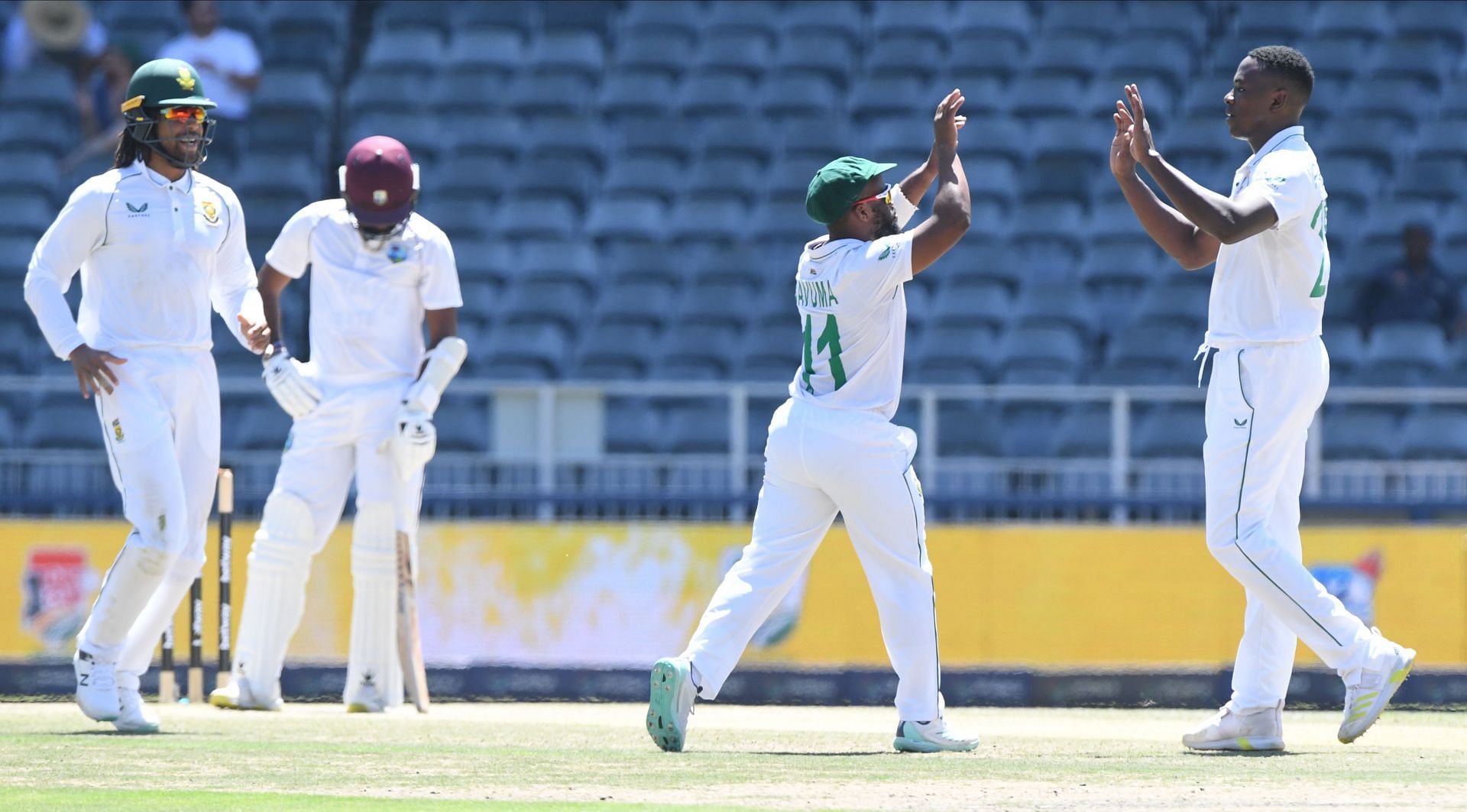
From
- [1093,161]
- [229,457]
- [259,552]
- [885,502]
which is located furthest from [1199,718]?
[1093,161]

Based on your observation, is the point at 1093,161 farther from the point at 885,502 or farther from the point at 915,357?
the point at 885,502

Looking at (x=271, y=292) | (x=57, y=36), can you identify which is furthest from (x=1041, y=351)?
(x=57, y=36)

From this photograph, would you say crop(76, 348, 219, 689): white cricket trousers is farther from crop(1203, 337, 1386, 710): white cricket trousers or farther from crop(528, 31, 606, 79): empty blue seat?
crop(528, 31, 606, 79): empty blue seat

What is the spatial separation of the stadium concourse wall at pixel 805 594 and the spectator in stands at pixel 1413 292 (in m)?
3.45

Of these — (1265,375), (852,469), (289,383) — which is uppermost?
(1265,375)

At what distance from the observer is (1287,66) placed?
719cm

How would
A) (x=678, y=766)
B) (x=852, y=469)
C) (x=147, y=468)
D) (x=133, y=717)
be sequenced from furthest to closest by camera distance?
(x=133, y=717)
(x=147, y=468)
(x=852, y=469)
(x=678, y=766)

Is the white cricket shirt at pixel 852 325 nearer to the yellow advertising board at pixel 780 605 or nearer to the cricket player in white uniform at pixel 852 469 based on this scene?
the cricket player in white uniform at pixel 852 469

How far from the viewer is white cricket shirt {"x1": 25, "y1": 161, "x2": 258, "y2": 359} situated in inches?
301

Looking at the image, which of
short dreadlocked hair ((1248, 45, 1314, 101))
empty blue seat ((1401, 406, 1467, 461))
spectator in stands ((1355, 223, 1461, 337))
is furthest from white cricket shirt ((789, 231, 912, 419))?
spectator in stands ((1355, 223, 1461, 337))

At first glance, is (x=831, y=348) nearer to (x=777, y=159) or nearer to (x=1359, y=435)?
(x=1359, y=435)

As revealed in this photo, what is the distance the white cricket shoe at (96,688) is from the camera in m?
7.55

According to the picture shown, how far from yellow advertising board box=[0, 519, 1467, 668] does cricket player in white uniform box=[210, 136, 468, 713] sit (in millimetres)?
2522

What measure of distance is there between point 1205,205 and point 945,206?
820mm
